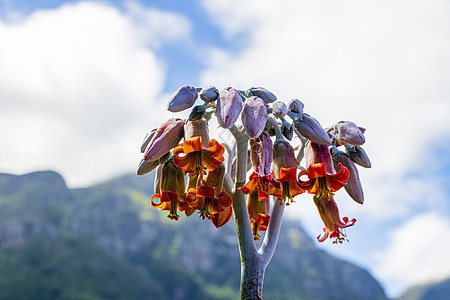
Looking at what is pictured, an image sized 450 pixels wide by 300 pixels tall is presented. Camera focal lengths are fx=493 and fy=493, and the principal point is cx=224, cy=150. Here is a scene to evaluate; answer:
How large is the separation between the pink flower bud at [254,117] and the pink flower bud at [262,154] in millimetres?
301

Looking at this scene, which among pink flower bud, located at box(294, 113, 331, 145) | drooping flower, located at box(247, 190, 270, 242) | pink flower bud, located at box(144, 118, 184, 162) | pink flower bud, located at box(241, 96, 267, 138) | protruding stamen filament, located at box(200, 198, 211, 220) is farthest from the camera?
drooping flower, located at box(247, 190, 270, 242)

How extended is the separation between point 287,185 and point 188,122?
3.39ft

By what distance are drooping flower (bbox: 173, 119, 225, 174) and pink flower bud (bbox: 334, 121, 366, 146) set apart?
105cm

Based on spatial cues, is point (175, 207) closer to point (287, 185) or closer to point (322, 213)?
point (287, 185)

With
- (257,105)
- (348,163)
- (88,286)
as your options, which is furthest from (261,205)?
(88,286)

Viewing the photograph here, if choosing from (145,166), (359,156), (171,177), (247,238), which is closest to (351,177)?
(359,156)

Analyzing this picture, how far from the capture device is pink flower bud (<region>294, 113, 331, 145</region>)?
4.16 meters

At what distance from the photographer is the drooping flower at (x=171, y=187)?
15.0 feet

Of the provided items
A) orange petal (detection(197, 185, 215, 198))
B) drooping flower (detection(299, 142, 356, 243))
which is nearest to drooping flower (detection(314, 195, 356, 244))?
drooping flower (detection(299, 142, 356, 243))

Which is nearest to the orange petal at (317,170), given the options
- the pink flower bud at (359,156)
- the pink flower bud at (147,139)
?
the pink flower bud at (359,156)

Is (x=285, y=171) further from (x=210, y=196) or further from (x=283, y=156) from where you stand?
(x=210, y=196)

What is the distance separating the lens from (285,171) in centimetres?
424

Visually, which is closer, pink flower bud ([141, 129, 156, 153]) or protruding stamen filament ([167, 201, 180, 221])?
pink flower bud ([141, 129, 156, 153])

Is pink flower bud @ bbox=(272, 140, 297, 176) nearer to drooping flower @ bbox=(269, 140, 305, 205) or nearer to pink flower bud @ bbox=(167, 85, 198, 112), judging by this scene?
drooping flower @ bbox=(269, 140, 305, 205)
